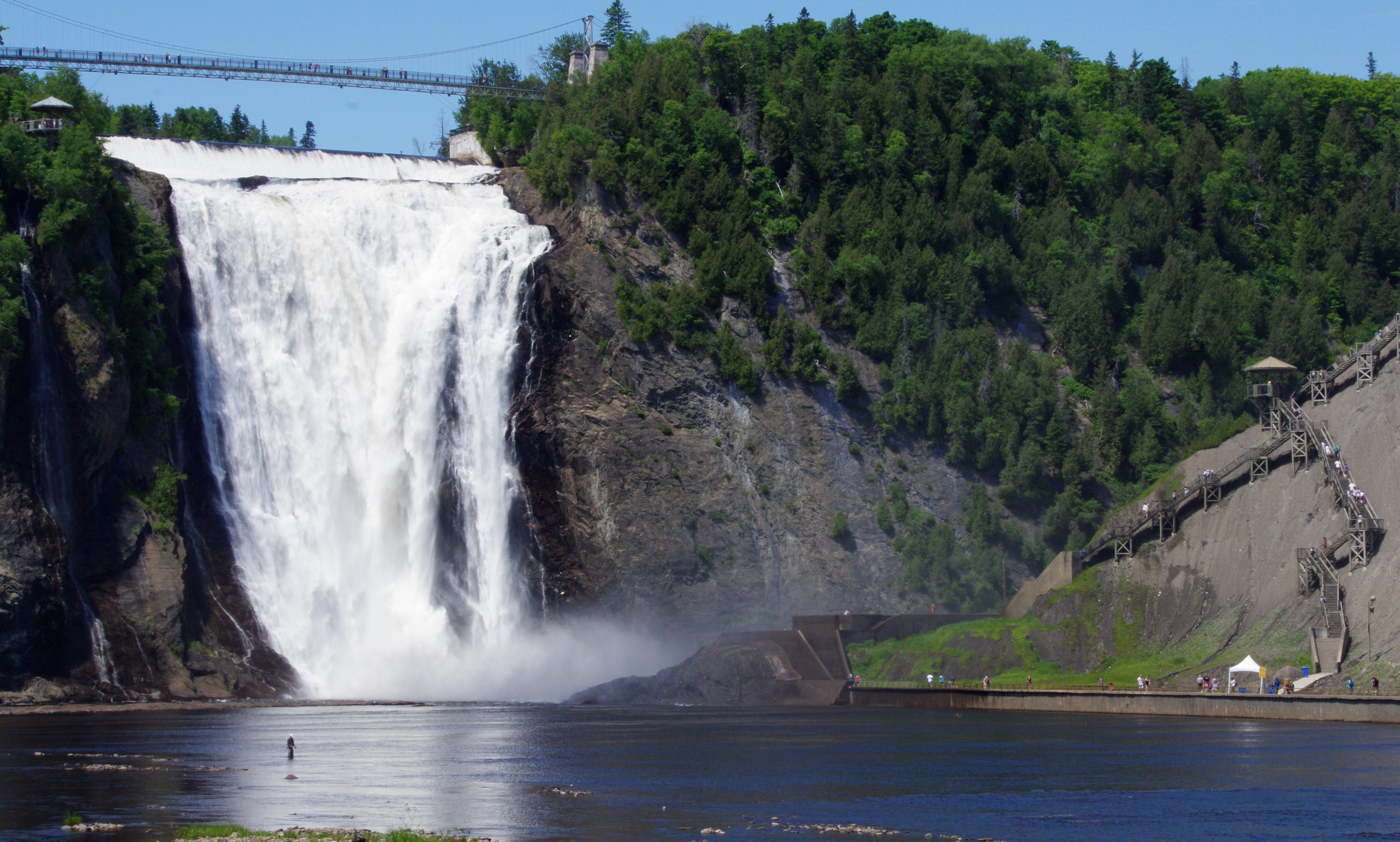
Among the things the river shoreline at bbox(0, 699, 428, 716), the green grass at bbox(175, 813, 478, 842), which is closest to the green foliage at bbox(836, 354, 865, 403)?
the river shoreline at bbox(0, 699, 428, 716)

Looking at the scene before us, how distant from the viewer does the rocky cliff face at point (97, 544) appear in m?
65.5

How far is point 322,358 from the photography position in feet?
278

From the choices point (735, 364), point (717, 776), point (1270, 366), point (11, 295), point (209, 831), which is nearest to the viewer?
point (209, 831)

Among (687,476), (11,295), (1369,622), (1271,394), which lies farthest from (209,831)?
(1271,394)

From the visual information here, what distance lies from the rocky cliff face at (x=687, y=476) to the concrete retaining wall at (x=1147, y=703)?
14.4m

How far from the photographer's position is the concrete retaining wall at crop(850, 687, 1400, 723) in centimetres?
5466

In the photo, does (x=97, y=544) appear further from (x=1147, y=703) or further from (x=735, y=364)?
(x=1147, y=703)

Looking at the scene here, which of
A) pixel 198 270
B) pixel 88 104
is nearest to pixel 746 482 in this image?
pixel 198 270

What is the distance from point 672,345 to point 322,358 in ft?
67.7

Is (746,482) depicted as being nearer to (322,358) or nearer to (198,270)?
(322,358)

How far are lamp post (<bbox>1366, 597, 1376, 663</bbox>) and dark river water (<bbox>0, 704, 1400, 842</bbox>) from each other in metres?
4.36

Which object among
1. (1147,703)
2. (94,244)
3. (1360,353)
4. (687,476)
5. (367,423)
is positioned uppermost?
(94,244)

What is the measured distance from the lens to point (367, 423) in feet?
274

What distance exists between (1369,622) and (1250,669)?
4.88 m
